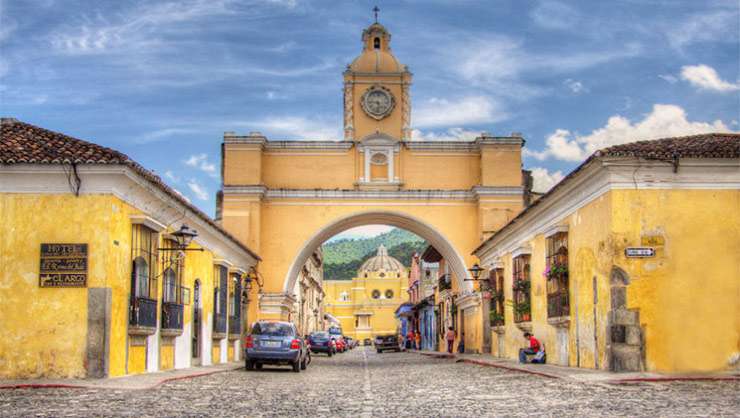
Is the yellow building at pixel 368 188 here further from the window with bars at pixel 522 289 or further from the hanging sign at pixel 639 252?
the hanging sign at pixel 639 252

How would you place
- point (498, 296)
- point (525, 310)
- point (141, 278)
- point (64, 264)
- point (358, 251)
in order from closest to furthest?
point (64, 264)
point (141, 278)
point (525, 310)
point (498, 296)
point (358, 251)

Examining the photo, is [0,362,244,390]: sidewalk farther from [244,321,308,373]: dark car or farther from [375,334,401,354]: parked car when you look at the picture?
[375,334,401,354]: parked car

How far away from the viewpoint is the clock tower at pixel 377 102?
1168 inches

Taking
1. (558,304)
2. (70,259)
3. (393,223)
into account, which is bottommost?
(558,304)

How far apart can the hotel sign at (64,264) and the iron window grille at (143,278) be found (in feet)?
4.06

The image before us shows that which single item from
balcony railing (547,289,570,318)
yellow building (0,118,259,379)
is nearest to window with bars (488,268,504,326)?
balcony railing (547,289,570,318)

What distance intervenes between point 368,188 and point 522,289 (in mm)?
9826

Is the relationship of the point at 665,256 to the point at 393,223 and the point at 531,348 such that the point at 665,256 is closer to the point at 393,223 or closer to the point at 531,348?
the point at 531,348

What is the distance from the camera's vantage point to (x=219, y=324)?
2117 centimetres

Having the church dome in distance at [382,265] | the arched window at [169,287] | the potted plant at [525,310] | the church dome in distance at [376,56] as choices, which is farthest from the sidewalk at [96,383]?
the church dome in distance at [382,265]

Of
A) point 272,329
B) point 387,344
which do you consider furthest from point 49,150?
point 387,344

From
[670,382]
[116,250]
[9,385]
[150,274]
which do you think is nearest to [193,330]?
[150,274]

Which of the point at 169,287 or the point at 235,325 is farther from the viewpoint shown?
the point at 235,325

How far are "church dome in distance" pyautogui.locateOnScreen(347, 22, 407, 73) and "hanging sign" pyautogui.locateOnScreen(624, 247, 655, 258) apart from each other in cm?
1844
